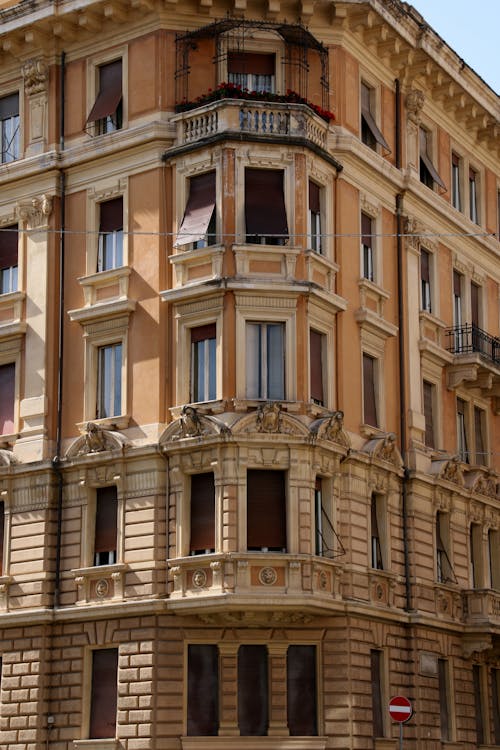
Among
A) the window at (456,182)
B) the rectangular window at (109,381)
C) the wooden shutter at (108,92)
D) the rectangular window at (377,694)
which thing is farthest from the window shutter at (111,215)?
the rectangular window at (377,694)

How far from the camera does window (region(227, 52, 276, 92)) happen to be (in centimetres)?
4184

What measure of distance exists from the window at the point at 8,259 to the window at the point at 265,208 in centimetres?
776

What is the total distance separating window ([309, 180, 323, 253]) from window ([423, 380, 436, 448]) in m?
6.58

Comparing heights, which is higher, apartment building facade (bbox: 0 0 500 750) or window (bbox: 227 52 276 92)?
window (bbox: 227 52 276 92)

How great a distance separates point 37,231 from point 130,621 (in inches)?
461

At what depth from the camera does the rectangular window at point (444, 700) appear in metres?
42.7

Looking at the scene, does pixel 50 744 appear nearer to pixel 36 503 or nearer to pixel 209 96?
pixel 36 503

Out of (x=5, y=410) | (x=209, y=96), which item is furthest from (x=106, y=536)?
(x=209, y=96)

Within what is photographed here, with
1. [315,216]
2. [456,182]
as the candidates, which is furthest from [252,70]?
[456,182]

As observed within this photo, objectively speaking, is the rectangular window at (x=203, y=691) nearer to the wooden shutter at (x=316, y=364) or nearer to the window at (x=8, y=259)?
the wooden shutter at (x=316, y=364)

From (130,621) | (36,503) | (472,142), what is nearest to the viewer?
(130,621)

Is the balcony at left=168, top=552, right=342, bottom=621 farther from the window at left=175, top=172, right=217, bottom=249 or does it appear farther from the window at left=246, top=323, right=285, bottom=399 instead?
the window at left=175, top=172, right=217, bottom=249

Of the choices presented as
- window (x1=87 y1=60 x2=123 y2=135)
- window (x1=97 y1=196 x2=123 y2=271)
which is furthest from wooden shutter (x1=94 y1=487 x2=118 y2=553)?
window (x1=87 y1=60 x2=123 y2=135)

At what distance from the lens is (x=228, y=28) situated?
41312mm
